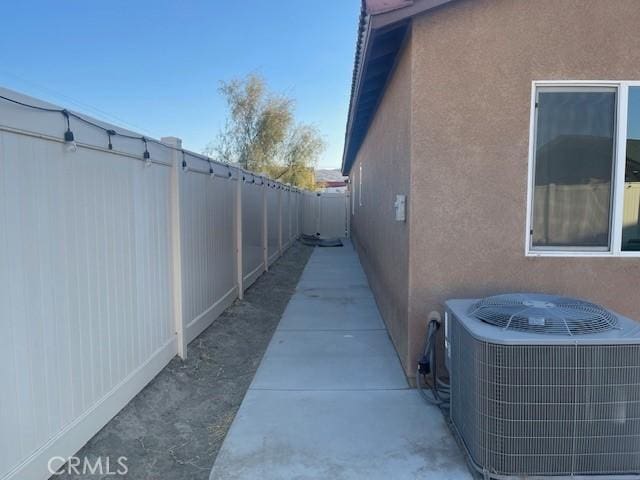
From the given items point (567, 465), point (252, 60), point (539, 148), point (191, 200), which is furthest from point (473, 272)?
point (252, 60)

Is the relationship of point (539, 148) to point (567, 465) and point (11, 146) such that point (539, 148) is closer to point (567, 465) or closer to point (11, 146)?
point (567, 465)

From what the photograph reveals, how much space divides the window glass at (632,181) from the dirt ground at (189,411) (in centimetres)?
376

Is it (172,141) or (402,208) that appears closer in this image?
(402,208)

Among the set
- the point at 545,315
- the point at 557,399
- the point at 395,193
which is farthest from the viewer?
the point at 395,193

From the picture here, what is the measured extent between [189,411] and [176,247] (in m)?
1.75

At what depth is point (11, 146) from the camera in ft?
7.89

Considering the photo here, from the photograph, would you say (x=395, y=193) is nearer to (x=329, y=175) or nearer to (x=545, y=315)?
(x=545, y=315)

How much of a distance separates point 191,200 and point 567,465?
447 cm

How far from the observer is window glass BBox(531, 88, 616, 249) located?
3809 millimetres

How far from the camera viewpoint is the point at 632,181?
3869 millimetres

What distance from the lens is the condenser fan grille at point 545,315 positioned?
2.74m

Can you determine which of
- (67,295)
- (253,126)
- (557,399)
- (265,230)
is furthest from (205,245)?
(253,126)

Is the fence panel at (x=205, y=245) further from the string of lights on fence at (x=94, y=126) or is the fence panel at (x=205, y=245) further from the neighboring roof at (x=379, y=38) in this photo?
the neighboring roof at (x=379, y=38)

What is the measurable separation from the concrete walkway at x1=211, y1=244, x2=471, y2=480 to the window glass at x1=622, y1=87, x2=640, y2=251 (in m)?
2.31
